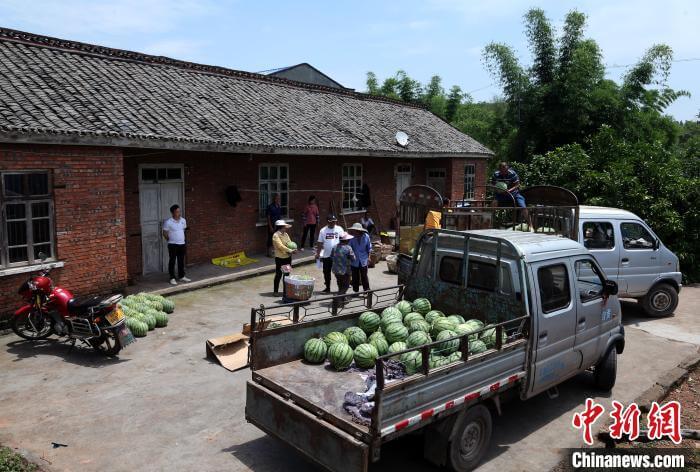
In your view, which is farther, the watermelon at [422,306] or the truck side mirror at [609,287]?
the truck side mirror at [609,287]

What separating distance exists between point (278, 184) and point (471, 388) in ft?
38.9

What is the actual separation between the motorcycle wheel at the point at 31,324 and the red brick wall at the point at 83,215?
83cm

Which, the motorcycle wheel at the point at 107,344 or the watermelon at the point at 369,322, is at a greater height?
the watermelon at the point at 369,322

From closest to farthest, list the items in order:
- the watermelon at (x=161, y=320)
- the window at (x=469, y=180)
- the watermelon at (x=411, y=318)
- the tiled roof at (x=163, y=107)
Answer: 1. the watermelon at (x=411, y=318)
2. the watermelon at (x=161, y=320)
3. the tiled roof at (x=163, y=107)
4. the window at (x=469, y=180)

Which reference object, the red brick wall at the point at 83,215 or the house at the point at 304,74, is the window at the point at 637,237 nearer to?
the red brick wall at the point at 83,215

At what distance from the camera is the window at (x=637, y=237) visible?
1118 cm

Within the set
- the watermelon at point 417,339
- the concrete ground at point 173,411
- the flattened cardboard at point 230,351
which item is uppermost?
the watermelon at point 417,339

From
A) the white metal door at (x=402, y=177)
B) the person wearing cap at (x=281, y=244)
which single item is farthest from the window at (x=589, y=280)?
the white metal door at (x=402, y=177)

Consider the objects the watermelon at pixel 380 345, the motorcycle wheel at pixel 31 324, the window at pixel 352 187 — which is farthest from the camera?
the window at pixel 352 187

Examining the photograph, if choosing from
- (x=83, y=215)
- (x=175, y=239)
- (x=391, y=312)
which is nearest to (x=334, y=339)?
(x=391, y=312)

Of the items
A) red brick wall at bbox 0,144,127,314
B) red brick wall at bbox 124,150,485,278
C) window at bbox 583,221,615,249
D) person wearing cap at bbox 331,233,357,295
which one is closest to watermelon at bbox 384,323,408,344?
person wearing cap at bbox 331,233,357,295

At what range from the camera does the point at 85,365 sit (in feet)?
25.8

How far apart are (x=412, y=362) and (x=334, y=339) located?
3.66 feet

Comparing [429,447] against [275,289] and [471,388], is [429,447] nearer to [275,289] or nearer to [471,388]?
[471,388]
